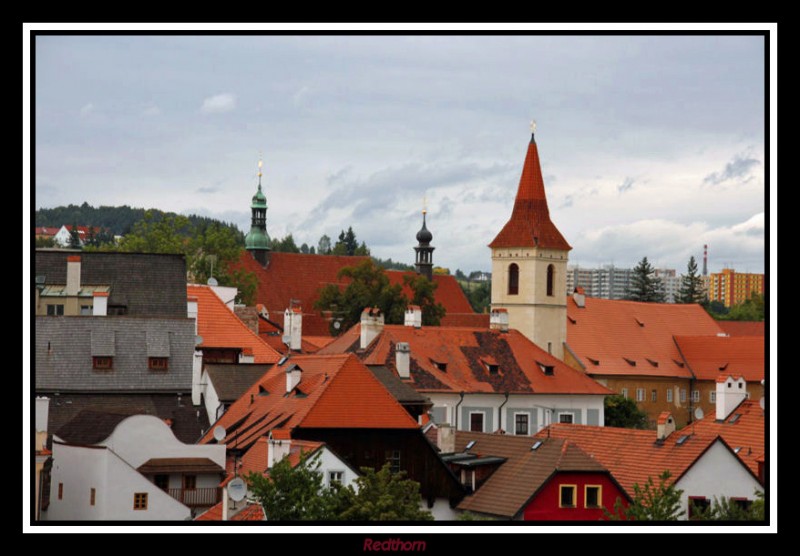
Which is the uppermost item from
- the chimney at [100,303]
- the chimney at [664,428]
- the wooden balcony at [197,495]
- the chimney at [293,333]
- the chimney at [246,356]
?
the chimney at [100,303]

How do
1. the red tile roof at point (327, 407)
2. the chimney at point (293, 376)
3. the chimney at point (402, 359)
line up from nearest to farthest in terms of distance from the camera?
the red tile roof at point (327, 407) < the chimney at point (293, 376) < the chimney at point (402, 359)

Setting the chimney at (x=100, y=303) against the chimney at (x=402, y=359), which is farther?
the chimney at (x=402, y=359)

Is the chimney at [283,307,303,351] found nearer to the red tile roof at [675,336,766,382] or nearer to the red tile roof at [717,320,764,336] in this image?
the red tile roof at [675,336,766,382]

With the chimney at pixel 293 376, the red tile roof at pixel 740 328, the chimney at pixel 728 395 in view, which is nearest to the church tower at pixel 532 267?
the red tile roof at pixel 740 328

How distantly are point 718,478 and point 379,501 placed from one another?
10.5 meters

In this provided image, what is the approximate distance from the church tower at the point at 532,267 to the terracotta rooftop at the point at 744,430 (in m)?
34.5

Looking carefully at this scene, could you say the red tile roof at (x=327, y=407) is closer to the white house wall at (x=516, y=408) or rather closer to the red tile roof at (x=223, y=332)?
the red tile roof at (x=223, y=332)

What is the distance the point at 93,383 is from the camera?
137 feet

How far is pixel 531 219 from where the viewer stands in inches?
3132

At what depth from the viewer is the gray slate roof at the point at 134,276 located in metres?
52.0

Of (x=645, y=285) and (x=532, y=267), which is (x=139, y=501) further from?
(x=645, y=285)

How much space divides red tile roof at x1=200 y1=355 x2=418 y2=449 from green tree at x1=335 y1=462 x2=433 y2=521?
26.8ft
